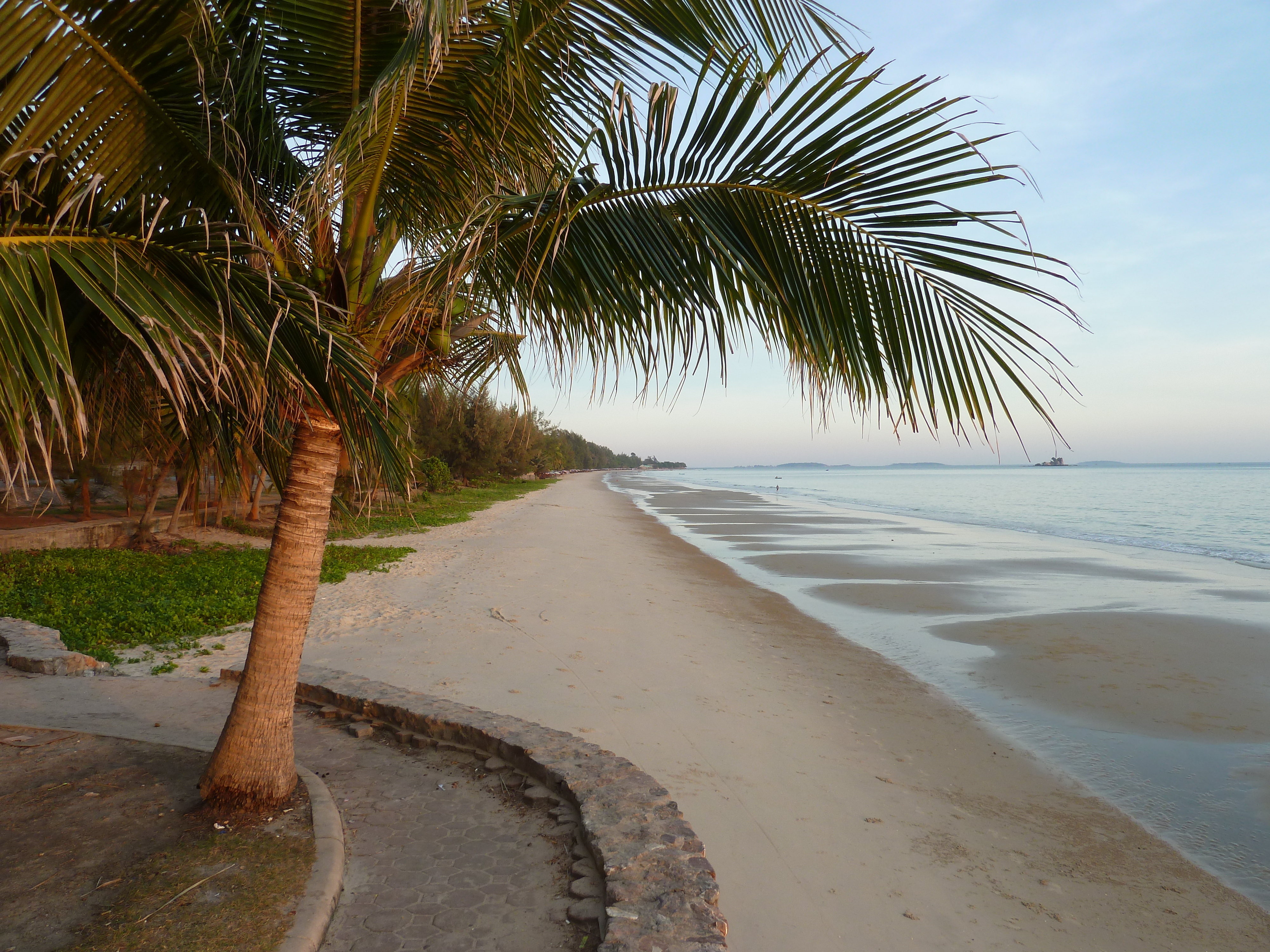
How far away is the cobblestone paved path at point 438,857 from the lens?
298 cm

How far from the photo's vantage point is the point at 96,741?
15.0ft

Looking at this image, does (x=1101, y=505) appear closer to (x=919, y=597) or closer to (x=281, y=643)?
(x=919, y=597)

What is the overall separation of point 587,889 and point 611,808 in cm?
53

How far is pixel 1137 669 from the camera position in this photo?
818 centimetres

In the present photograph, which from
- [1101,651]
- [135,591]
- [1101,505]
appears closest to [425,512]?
[135,591]

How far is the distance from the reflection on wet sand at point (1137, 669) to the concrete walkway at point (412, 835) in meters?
5.16

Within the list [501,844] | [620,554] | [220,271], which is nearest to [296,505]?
[220,271]

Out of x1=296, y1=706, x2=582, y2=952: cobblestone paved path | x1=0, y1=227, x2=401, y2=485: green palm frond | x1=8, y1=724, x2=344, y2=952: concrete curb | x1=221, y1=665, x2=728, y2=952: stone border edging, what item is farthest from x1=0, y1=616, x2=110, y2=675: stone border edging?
x1=0, y1=227, x2=401, y2=485: green palm frond

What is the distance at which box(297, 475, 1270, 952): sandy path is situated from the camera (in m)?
3.53

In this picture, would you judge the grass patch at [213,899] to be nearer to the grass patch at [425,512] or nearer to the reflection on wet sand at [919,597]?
the grass patch at [425,512]

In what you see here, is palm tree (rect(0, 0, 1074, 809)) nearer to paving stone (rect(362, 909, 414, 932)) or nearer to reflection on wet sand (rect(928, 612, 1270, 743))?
paving stone (rect(362, 909, 414, 932))

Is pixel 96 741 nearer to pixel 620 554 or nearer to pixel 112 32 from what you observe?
pixel 112 32

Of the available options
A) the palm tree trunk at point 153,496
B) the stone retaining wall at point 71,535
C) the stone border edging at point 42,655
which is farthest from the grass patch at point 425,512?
the stone retaining wall at point 71,535

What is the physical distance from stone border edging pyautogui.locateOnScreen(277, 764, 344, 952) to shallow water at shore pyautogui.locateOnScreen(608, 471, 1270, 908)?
4389mm
